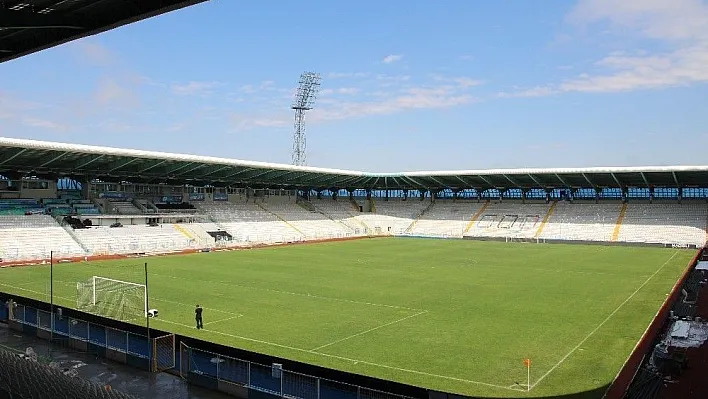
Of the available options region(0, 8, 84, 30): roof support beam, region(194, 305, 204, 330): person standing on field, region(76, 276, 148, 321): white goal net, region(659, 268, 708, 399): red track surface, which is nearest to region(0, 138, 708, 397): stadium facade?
region(659, 268, 708, 399): red track surface

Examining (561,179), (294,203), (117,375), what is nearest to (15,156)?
(117,375)

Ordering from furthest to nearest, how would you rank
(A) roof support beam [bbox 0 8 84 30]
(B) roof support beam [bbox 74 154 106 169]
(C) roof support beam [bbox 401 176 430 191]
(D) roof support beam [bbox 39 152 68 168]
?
(C) roof support beam [bbox 401 176 430 191] → (B) roof support beam [bbox 74 154 106 169] → (D) roof support beam [bbox 39 152 68 168] → (A) roof support beam [bbox 0 8 84 30]

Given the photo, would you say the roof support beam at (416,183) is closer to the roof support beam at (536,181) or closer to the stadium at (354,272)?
the stadium at (354,272)

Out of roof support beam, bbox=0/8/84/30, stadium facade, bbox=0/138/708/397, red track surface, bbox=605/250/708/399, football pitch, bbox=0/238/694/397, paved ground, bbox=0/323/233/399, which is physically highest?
roof support beam, bbox=0/8/84/30

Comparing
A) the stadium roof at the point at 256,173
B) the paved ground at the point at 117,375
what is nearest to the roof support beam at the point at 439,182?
the stadium roof at the point at 256,173

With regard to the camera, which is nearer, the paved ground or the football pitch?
the paved ground

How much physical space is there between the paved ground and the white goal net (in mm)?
2781

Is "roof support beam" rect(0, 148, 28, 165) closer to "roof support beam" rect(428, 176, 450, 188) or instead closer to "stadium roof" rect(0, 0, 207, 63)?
"stadium roof" rect(0, 0, 207, 63)

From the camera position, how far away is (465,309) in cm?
2414

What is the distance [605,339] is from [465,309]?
624 centimetres

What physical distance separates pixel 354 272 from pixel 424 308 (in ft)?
40.2

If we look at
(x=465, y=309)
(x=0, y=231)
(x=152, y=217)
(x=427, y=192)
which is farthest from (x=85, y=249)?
(x=427, y=192)

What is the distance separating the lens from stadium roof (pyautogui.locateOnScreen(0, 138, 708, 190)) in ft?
148

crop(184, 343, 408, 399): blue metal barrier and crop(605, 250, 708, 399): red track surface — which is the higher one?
crop(184, 343, 408, 399): blue metal barrier
